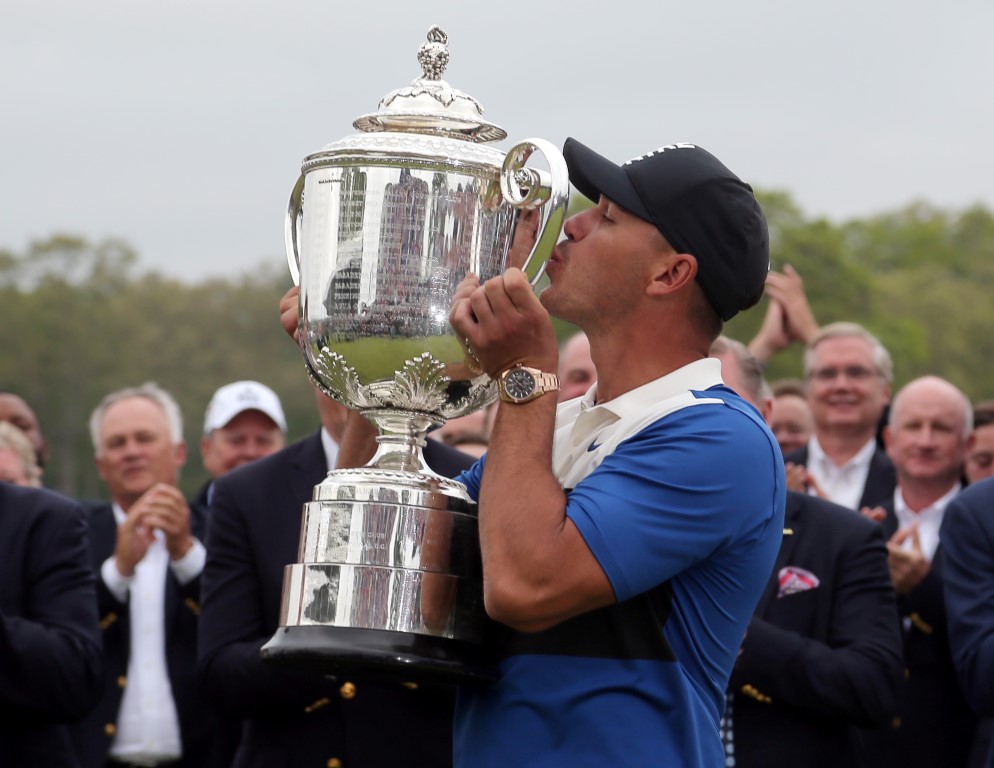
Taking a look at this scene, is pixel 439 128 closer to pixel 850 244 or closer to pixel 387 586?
pixel 387 586

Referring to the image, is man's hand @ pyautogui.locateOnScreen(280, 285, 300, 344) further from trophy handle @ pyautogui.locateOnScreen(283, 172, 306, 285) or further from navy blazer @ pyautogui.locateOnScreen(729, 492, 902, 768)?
navy blazer @ pyautogui.locateOnScreen(729, 492, 902, 768)

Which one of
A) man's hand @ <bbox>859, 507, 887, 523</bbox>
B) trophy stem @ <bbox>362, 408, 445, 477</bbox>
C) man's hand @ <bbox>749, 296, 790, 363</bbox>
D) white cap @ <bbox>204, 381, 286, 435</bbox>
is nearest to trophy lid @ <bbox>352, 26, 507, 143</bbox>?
trophy stem @ <bbox>362, 408, 445, 477</bbox>

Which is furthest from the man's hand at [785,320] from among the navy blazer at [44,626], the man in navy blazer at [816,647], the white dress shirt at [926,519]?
the navy blazer at [44,626]

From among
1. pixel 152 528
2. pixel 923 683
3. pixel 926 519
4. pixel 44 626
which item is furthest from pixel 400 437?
pixel 926 519

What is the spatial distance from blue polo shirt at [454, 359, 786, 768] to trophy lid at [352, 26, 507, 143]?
0.75 meters

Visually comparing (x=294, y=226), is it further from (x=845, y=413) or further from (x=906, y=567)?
(x=845, y=413)

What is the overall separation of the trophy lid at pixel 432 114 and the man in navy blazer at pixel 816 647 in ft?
8.04

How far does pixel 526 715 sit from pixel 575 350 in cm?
446

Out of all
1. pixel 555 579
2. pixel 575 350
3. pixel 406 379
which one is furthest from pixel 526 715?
pixel 575 350

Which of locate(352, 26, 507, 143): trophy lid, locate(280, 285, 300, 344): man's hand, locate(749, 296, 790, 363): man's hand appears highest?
locate(749, 296, 790, 363): man's hand

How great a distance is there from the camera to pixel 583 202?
71.7m

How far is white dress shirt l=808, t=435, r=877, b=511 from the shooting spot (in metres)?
8.09

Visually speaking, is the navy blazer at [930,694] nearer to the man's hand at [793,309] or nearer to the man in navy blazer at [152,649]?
the man's hand at [793,309]

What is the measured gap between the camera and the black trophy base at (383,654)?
11.4ft
